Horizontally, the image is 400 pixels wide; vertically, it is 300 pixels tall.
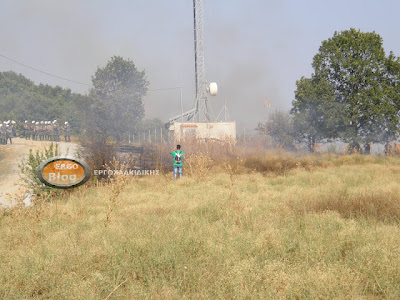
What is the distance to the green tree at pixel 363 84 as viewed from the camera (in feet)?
64.4

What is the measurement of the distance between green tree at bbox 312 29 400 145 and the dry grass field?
14181 millimetres

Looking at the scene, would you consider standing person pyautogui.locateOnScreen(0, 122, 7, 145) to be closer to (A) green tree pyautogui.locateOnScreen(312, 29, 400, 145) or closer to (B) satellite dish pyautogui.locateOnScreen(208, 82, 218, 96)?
(B) satellite dish pyautogui.locateOnScreen(208, 82, 218, 96)

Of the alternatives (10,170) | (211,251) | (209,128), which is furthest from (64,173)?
(209,128)

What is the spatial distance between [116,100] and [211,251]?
3365 cm

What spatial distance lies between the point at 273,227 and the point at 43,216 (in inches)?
153

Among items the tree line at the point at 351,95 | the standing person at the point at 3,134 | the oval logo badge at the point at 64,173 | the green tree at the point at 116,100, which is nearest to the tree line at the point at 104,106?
the green tree at the point at 116,100

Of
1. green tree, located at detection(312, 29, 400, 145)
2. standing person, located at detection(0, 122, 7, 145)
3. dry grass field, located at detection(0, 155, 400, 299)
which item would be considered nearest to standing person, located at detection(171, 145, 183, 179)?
dry grass field, located at detection(0, 155, 400, 299)

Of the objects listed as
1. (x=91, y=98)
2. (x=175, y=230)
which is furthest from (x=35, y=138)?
(x=175, y=230)

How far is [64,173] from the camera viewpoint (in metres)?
5.75

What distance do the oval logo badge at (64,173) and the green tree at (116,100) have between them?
28.4 m

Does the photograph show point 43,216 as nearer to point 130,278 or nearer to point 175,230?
point 175,230

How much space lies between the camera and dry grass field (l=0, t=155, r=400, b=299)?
3176 millimetres

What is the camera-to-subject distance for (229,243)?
4.24m

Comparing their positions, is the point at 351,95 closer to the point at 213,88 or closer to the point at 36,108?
the point at 213,88
